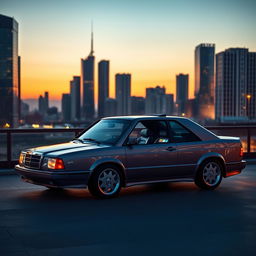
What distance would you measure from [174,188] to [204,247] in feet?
16.1

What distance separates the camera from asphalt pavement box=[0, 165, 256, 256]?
18.3 ft

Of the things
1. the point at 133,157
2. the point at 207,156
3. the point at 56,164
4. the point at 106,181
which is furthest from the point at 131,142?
the point at 207,156

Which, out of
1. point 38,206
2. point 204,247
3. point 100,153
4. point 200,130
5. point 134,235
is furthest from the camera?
point 200,130

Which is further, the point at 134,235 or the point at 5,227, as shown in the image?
the point at 5,227

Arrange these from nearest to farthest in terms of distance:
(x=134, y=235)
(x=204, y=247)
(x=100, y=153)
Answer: (x=204, y=247)
(x=134, y=235)
(x=100, y=153)

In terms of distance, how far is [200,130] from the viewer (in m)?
10.3

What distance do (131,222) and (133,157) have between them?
2.40 metres

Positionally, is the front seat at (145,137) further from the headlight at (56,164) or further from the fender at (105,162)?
the headlight at (56,164)

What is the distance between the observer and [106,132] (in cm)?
972

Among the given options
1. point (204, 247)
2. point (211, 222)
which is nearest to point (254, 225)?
point (211, 222)

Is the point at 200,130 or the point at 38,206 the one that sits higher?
the point at 200,130

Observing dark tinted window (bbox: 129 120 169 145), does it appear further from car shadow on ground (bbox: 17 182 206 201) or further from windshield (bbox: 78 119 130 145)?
car shadow on ground (bbox: 17 182 206 201)

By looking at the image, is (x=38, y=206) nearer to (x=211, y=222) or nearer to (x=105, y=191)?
(x=105, y=191)

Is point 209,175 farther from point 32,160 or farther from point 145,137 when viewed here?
point 32,160
